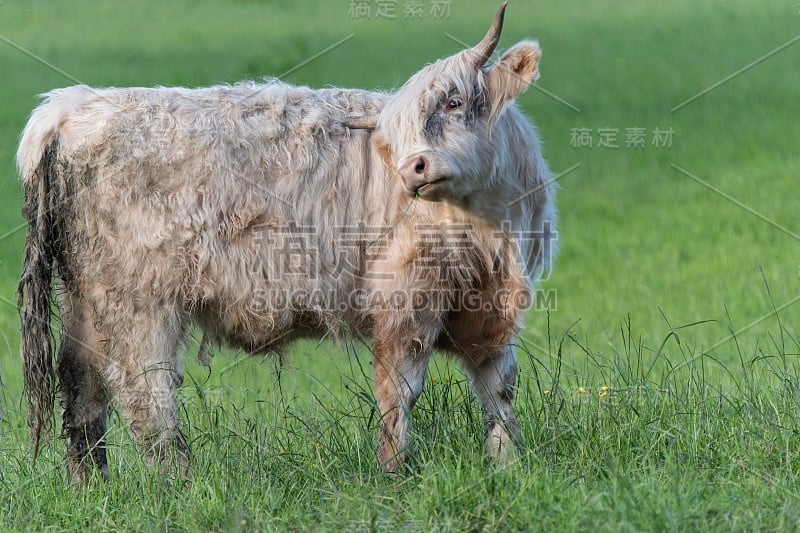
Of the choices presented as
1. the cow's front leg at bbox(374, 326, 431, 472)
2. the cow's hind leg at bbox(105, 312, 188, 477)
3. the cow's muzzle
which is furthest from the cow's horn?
the cow's hind leg at bbox(105, 312, 188, 477)

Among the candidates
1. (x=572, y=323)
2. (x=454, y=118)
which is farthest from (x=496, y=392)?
(x=572, y=323)

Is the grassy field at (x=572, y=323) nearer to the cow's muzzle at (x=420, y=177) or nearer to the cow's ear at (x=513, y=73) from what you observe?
the cow's muzzle at (x=420, y=177)

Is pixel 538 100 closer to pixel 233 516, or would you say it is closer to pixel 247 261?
pixel 247 261

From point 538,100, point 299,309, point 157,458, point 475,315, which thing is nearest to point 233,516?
point 157,458

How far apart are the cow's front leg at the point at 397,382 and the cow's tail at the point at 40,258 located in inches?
65.2

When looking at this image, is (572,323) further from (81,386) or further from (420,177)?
(81,386)

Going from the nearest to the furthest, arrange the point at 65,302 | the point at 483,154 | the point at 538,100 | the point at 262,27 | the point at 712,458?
1. the point at 712,458
2. the point at 483,154
3. the point at 65,302
4. the point at 538,100
5. the point at 262,27

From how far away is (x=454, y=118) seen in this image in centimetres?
503

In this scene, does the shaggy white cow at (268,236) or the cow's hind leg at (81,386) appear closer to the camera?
the shaggy white cow at (268,236)

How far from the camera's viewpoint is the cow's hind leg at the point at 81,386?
18.1ft

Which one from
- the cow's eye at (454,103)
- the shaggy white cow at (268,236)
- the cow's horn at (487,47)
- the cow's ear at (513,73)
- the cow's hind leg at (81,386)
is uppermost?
the cow's horn at (487,47)

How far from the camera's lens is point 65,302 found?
5.58 m

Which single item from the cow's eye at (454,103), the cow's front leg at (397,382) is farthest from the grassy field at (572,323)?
the cow's eye at (454,103)

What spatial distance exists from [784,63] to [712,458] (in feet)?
46.1
